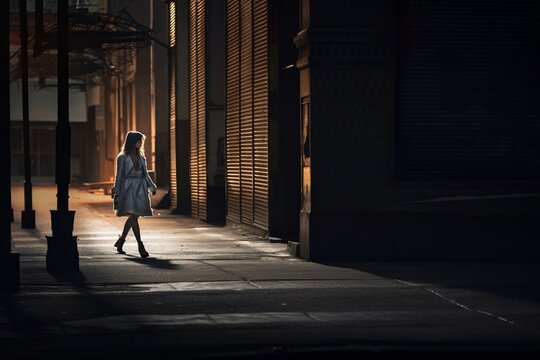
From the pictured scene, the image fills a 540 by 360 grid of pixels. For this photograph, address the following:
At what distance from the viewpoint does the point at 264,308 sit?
12.4 metres

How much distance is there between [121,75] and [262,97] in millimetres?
29813

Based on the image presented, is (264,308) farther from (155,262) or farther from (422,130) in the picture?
(422,130)

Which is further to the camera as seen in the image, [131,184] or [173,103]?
[173,103]

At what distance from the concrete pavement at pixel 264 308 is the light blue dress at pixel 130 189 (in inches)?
28.5

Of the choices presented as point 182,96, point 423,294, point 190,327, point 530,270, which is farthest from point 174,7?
point 190,327

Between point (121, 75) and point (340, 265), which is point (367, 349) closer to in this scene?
point (340, 265)

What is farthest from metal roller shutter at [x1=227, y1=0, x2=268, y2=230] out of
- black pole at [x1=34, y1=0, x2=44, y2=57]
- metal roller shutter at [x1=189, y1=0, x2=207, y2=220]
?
black pole at [x1=34, y1=0, x2=44, y2=57]

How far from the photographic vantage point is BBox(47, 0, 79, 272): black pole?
1641cm

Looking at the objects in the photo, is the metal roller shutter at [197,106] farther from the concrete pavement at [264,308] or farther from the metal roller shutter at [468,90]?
the metal roller shutter at [468,90]

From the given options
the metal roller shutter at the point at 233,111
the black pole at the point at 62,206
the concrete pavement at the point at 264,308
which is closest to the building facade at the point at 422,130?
the concrete pavement at the point at 264,308

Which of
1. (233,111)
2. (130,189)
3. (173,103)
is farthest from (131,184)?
(173,103)

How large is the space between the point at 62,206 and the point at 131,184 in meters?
2.99

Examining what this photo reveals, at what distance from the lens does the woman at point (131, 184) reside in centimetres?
1936

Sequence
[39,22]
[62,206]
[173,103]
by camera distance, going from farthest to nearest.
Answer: [173,103]
[39,22]
[62,206]
